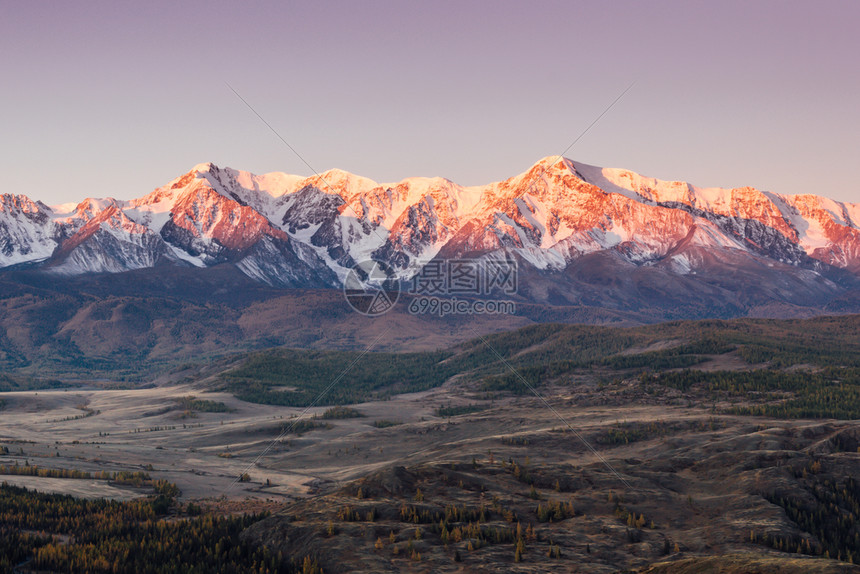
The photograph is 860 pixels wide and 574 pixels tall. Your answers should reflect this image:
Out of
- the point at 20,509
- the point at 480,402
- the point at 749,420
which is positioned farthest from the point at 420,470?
the point at 480,402

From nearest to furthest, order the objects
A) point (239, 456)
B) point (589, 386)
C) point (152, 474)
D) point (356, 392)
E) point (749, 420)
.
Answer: point (152, 474), point (749, 420), point (239, 456), point (589, 386), point (356, 392)

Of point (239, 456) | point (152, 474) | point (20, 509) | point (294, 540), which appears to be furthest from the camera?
point (239, 456)

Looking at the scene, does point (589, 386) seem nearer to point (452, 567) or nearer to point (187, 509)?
point (187, 509)

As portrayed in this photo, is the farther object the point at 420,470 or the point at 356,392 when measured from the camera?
the point at 356,392

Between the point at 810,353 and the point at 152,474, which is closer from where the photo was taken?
the point at 152,474

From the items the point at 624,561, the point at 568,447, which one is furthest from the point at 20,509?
the point at 568,447

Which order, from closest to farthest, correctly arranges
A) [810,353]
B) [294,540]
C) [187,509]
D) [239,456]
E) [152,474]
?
1. [294,540]
2. [187,509]
3. [152,474]
4. [239,456]
5. [810,353]

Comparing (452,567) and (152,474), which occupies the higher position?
(452,567)

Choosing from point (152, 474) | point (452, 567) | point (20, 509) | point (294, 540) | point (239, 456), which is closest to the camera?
point (452, 567)

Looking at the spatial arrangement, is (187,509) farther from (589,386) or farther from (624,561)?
(589,386)
